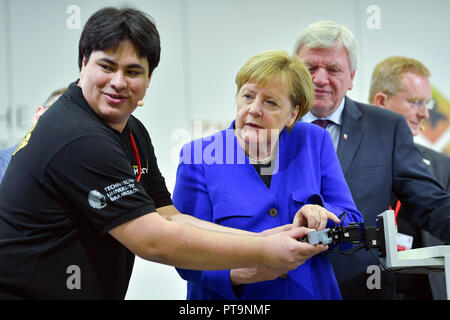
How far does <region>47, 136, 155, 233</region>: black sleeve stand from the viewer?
1.37 m

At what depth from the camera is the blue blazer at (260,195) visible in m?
1.68

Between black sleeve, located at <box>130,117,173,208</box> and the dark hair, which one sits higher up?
the dark hair

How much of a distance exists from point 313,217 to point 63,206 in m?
0.69

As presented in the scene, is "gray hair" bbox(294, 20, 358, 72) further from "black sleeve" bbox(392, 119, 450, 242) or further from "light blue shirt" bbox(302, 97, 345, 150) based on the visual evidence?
"black sleeve" bbox(392, 119, 450, 242)

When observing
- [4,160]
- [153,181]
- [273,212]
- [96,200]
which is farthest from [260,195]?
[4,160]

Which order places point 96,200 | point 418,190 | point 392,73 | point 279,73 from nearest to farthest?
point 96,200 → point 279,73 → point 418,190 → point 392,73

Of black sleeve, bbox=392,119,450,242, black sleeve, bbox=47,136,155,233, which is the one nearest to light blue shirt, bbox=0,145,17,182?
black sleeve, bbox=47,136,155,233

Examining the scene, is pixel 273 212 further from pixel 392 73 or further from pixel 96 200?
pixel 392 73

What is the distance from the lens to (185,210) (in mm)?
1801

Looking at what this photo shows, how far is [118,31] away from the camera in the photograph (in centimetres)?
150

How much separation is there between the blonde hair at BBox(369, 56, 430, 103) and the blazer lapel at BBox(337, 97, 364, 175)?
0.80 metres

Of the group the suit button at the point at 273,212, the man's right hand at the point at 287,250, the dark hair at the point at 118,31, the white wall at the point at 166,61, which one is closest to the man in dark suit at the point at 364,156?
the suit button at the point at 273,212
